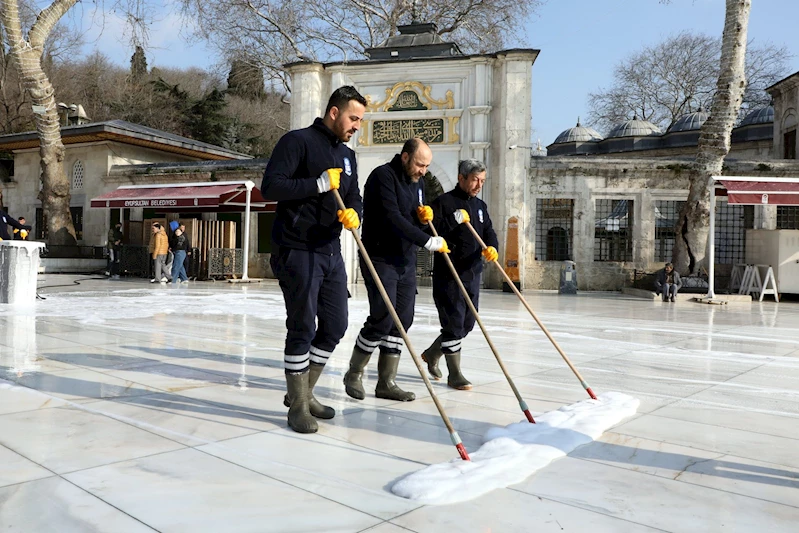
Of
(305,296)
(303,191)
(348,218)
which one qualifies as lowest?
(305,296)

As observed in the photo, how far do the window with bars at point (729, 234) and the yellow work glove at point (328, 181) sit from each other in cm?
1684

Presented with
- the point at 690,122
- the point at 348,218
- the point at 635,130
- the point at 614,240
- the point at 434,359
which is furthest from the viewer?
the point at 635,130

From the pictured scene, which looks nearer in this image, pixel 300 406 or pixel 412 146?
pixel 300 406

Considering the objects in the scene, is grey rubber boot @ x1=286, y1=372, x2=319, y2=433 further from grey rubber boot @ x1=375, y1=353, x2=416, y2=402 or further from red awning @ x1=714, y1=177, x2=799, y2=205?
red awning @ x1=714, y1=177, x2=799, y2=205

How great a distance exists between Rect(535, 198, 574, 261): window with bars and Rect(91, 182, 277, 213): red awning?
710 cm

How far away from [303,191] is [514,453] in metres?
1.67

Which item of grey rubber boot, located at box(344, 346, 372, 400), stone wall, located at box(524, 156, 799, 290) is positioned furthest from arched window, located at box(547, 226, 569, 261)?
grey rubber boot, located at box(344, 346, 372, 400)

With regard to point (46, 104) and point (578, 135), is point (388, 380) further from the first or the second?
point (578, 135)

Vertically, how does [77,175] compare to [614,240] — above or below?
above

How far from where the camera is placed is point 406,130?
18.6m

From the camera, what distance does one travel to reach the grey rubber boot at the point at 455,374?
496 cm

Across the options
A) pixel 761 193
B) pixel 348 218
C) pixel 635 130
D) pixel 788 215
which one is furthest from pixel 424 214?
pixel 635 130

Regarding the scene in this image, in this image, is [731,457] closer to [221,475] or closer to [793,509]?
[793,509]

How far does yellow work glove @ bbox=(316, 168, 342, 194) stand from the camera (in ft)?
12.2
